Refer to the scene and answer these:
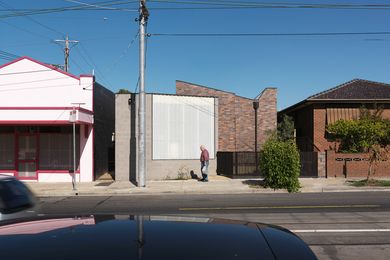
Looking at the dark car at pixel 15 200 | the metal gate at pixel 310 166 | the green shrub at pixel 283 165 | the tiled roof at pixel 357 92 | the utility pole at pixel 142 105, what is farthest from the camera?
the tiled roof at pixel 357 92

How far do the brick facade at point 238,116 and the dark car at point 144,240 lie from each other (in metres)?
25.1

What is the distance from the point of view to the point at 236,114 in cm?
2973

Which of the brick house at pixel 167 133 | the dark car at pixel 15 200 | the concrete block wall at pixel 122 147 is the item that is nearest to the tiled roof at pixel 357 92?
the brick house at pixel 167 133

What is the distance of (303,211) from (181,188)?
830 cm

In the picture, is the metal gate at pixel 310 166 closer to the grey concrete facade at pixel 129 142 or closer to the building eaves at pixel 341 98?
the building eaves at pixel 341 98

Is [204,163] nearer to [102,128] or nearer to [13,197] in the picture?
[102,128]

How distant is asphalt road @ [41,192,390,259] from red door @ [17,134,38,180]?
21.1 feet

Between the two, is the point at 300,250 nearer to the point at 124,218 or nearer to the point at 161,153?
the point at 124,218

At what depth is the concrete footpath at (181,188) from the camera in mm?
19734

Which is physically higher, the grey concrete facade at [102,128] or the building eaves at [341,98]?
the building eaves at [341,98]

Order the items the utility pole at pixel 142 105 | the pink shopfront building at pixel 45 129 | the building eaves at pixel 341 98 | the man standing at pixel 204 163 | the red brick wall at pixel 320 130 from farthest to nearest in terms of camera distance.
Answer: the red brick wall at pixel 320 130 < the building eaves at pixel 341 98 < the pink shopfront building at pixel 45 129 < the man standing at pixel 204 163 < the utility pole at pixel 142 105

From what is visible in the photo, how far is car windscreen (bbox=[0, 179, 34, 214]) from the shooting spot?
614 centimetres

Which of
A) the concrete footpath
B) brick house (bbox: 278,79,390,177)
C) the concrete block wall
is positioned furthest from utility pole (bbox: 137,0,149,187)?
brick house (bbox: 278,79,390,177)

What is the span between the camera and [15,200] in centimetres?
634
